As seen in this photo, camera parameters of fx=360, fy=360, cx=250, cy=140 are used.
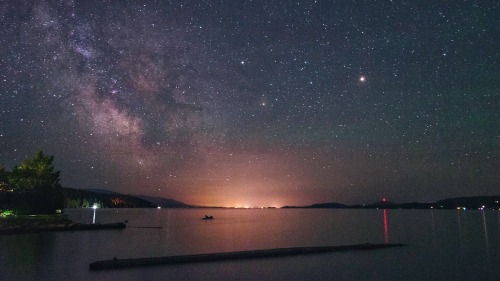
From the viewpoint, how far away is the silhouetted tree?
65500 mm

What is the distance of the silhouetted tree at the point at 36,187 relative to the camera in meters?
65.5

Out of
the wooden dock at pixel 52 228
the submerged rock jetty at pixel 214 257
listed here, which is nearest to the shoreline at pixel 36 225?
the wooden dock at pixel 52 228

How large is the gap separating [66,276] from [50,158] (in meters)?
57.9

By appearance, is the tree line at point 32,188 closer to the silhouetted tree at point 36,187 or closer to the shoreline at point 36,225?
the silhouetted tree at point 36,187

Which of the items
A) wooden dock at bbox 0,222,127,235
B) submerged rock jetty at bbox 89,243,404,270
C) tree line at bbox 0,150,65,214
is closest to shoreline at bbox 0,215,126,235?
wooden dock at bbox 0,222,127,235

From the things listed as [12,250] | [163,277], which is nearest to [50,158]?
[12,250]

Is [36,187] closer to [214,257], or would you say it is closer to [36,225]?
[36,225]

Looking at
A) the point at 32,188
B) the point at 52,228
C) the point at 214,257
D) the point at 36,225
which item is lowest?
the point at 214,257

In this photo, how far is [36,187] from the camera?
69125 millimetres

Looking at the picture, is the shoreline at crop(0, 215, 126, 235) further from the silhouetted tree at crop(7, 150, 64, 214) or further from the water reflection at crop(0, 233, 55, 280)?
the water reflection at crop(0, 233, 55, 280)

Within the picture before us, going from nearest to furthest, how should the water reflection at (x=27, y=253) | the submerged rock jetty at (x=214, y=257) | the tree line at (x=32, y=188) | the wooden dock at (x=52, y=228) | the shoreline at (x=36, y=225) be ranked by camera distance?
1. the submerged rock jetty at (x=214, y=257)
2. the water reflection at (x=27, y=253)
3. the wooden dock at (x=52, y=228)
4. the shoreline at (x=36, y=225)
5. the tree line at (x=32, y=188)

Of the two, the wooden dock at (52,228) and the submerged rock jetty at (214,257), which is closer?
the submerged rock jetty at (214,257)

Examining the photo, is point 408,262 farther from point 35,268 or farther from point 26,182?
point 26,182

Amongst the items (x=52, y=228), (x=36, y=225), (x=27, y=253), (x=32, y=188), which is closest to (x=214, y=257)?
(x=27, y=253)
